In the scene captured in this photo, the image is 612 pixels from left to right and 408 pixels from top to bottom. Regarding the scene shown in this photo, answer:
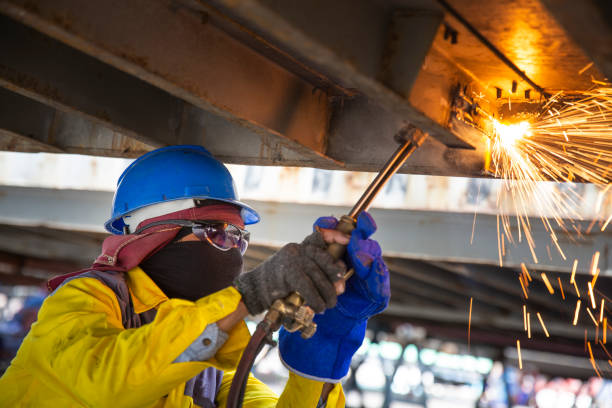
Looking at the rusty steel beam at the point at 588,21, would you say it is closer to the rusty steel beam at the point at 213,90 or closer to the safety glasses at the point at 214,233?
the rusty steel beam at the point at 213,90

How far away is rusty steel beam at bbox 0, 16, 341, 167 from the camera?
2162 millimetres

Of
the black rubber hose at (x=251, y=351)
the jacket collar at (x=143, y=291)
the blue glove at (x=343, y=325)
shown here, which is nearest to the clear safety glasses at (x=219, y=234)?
the jacket collar at (x=143, y=291)

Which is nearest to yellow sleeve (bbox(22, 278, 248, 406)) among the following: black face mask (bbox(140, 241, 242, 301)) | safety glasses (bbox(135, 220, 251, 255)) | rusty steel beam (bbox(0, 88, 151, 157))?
black face mask (bbox(140, 241, 242, 301))

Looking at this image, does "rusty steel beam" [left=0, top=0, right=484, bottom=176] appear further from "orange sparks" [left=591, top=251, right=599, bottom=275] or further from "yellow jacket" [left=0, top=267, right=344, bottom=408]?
"orange sparks" [left=591, top=251, right=599, bottom=275]

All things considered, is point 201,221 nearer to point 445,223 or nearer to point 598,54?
point 598,54

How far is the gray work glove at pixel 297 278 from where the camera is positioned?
183cm

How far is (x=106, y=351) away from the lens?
181 centimetres

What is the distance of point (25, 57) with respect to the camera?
2139mm

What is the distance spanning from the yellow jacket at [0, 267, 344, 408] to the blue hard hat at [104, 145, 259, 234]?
0.43 meters

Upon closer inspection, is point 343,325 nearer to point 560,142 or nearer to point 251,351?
point 251,351

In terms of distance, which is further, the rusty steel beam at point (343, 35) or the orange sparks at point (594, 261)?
the orange sparks at point (594, 261)

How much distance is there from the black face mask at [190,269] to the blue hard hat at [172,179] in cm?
25

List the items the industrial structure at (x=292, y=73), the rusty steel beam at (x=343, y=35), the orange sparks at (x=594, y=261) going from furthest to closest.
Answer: the orange sparks at (x=594, y=261)
the industrial structure at (x=292, y=73)
the rusty steel beam at (x=343, y=35)

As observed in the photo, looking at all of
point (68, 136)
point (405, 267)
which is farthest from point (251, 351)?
point (405, 267)
